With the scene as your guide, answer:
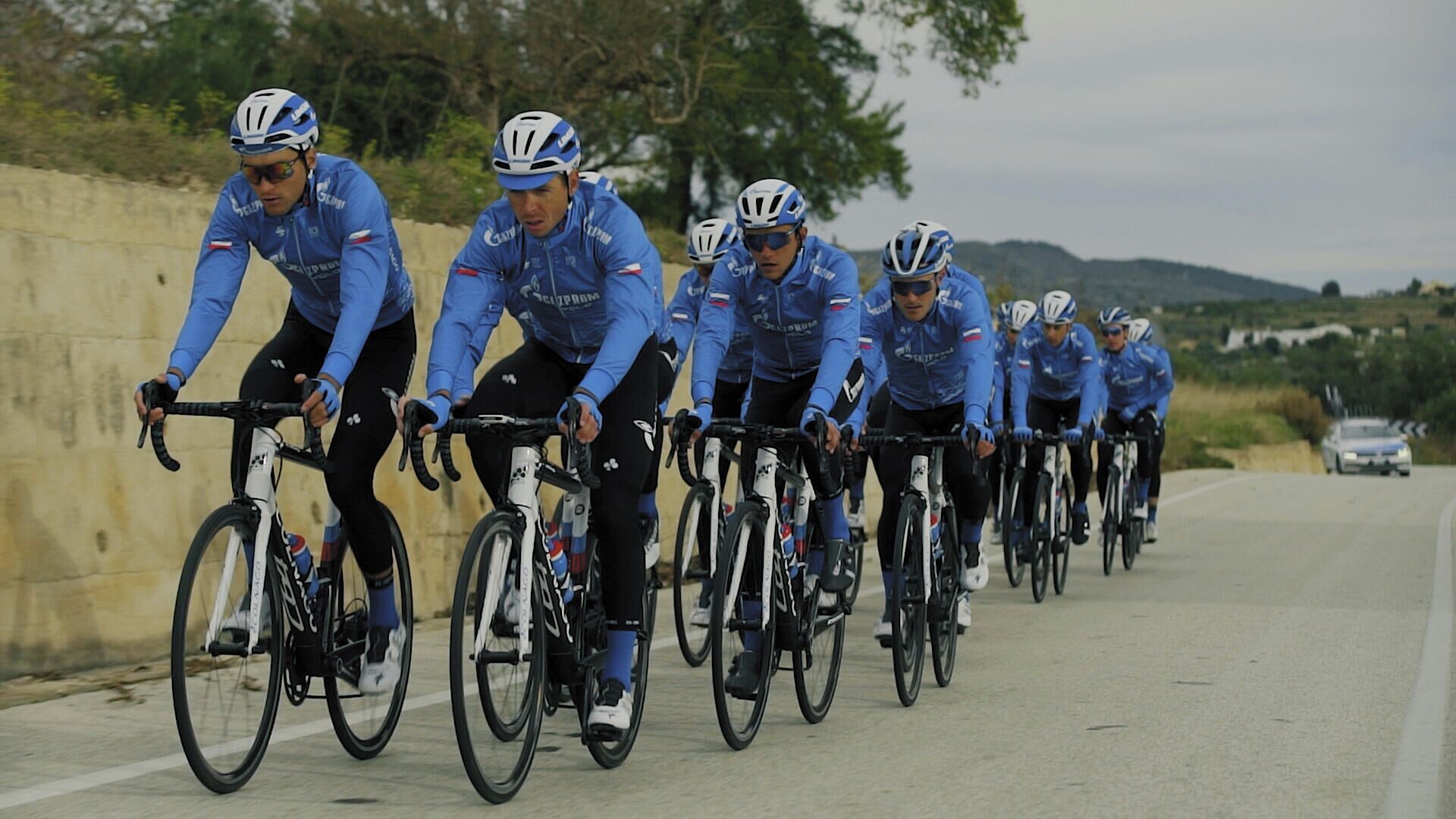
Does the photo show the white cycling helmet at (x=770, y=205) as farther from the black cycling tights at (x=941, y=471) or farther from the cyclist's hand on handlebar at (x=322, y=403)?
the cyclist's hand on handlebar at (x=322, y=403)

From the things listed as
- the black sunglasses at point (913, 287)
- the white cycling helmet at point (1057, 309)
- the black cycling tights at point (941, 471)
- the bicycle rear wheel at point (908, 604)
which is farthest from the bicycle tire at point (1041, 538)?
the bicycle rear wheel at point (908, 604)

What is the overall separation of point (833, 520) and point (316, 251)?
2962 mm

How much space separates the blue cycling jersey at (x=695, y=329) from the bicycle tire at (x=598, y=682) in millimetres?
3907

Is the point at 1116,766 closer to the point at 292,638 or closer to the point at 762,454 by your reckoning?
the point at 762,454

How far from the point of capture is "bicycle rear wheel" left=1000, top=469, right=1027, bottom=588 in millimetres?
13148

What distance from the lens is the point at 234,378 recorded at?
929 cm

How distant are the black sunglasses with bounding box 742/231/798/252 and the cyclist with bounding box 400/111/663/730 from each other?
4.83ft

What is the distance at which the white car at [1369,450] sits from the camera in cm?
4312

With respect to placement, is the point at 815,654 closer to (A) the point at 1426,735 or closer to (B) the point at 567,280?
(B) the point at 567,280

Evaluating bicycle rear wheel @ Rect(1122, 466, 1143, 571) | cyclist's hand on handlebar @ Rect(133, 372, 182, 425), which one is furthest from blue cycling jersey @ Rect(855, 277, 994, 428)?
bicycle rear wheel @ Rect(1122, 466, 1143, 571)

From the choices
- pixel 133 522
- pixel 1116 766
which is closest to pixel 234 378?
pixel 133 522

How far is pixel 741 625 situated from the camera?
22.8ft

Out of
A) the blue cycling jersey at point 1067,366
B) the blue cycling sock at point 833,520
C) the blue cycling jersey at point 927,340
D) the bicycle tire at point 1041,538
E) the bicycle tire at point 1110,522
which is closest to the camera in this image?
the blue cycling sock at point 833,520

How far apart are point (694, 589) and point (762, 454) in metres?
5.08
